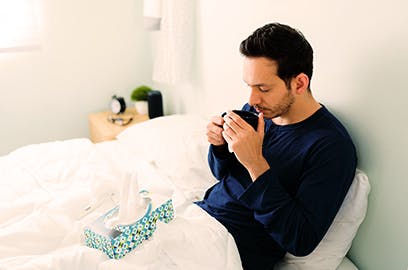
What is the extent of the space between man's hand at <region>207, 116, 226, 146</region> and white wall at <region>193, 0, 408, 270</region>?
1.16 ft

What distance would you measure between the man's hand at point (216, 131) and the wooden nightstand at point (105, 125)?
1.09 metres

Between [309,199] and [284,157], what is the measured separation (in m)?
0.17

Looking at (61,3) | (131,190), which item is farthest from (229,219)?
(61,3)

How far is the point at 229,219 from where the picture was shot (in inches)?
45.7

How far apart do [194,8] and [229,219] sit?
125cm

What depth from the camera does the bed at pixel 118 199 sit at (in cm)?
99

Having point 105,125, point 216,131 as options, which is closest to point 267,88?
point 216,131

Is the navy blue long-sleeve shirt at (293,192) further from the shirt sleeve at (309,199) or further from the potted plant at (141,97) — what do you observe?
the potted plant at (141,97)

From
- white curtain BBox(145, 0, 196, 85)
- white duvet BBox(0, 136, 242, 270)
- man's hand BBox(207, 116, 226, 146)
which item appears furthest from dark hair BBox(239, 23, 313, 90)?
white curtain BBox(145, 0, 196, 85)

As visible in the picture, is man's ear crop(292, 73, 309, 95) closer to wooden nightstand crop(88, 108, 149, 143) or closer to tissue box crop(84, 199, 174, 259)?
tissue box crop(84, 199, 174, 259)

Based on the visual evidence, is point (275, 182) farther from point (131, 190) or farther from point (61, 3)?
point (61, 3)

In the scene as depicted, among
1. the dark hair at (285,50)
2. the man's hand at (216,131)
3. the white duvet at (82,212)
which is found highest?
the dark hair at (285,50)

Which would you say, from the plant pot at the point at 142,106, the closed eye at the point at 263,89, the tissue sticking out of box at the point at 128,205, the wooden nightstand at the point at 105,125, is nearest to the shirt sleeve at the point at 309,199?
the closed eye at the point at 263,89

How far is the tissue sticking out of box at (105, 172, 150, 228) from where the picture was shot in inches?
39.3
